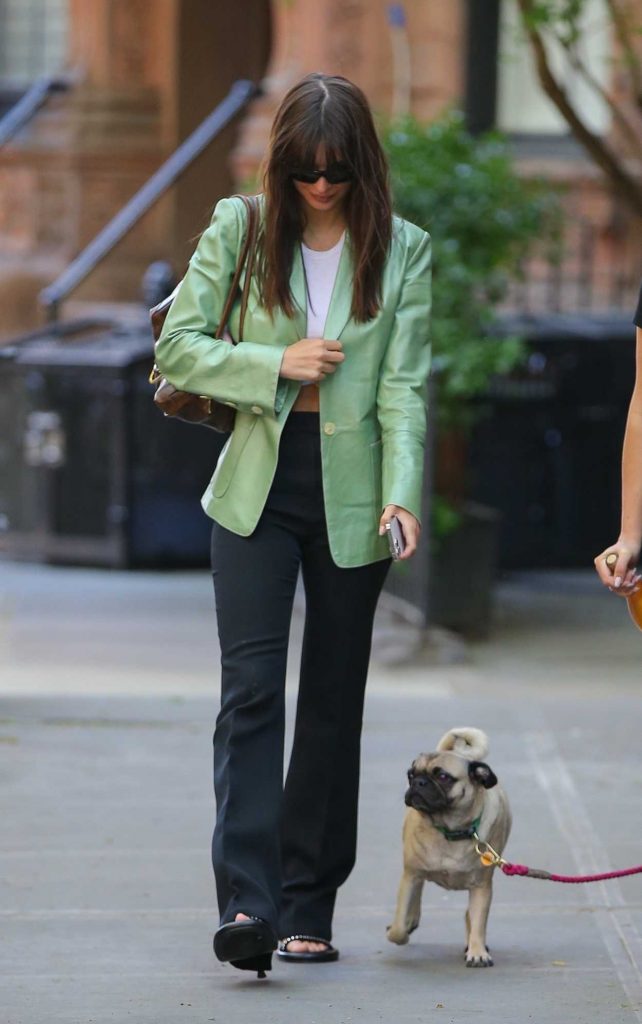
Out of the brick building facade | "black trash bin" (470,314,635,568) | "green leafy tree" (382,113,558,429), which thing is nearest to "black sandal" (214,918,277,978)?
"green leafy tree" (382,113,558,429)

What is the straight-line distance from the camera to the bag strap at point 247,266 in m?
4.10

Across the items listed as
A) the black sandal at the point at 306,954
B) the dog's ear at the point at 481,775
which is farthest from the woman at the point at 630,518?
the black sandal at the point at 306,954

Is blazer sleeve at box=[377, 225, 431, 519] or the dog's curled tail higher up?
blazer sleeve at box=[377, 225, 431, 519]

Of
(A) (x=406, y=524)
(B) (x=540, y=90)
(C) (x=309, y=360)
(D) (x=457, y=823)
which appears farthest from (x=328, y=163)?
(B) (x=540, y=90)

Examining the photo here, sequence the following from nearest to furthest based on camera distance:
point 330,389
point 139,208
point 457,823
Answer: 1. point 330,389
2. point 457,823
3. point 139,208

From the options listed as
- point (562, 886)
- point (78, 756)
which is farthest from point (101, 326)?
point (562, 886)

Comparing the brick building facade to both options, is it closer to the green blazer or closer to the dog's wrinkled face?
the green blazer

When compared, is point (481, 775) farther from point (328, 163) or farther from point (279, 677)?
point (328, 163)

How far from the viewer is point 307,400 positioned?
4148 mm

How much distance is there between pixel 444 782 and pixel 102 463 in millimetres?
6631

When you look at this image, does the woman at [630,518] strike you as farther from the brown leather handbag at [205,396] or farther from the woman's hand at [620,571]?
the brown leather handbag at [205,396]

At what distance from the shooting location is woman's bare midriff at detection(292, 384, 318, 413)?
4.14 meters

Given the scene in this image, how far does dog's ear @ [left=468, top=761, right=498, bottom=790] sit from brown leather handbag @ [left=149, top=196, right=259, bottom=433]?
3.03ft

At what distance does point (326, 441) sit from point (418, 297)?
39cm
